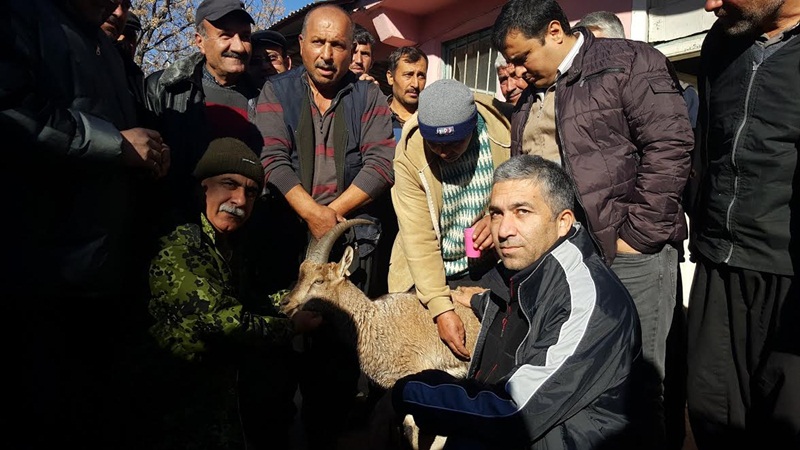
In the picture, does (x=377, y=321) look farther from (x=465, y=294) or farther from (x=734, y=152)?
(x=734, y=152)

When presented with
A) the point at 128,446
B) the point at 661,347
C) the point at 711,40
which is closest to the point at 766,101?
the point at 711,40

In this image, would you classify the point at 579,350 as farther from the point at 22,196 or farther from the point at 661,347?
the point at 22,196

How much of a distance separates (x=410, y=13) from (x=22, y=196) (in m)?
7.83

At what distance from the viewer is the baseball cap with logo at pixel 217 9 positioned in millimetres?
3971

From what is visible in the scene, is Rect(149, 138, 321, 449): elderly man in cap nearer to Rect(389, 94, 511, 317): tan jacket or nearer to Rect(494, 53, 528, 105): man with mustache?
Rect(389, 94, 511, 317): tan jacket

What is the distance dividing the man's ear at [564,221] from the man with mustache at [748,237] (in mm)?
805

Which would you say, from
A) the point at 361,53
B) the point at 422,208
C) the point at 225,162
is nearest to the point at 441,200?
the point at 422,208

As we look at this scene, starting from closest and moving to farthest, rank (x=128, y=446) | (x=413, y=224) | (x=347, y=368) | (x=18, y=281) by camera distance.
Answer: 1. (x=18, y=281)
2. (x=128, y=446)
3. (x=413, y=224)
4. (x=347, y=368)

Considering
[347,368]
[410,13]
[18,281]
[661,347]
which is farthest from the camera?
[410,13]

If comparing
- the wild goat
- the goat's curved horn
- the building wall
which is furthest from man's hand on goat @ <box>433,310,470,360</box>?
the building wall

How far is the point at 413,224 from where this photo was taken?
352 cm

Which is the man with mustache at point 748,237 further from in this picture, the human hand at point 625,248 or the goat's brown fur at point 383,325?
the goat's brown fur at point 383,325

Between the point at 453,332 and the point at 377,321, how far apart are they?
24.2 inches

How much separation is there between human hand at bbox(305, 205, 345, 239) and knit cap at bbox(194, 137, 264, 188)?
679 mm
